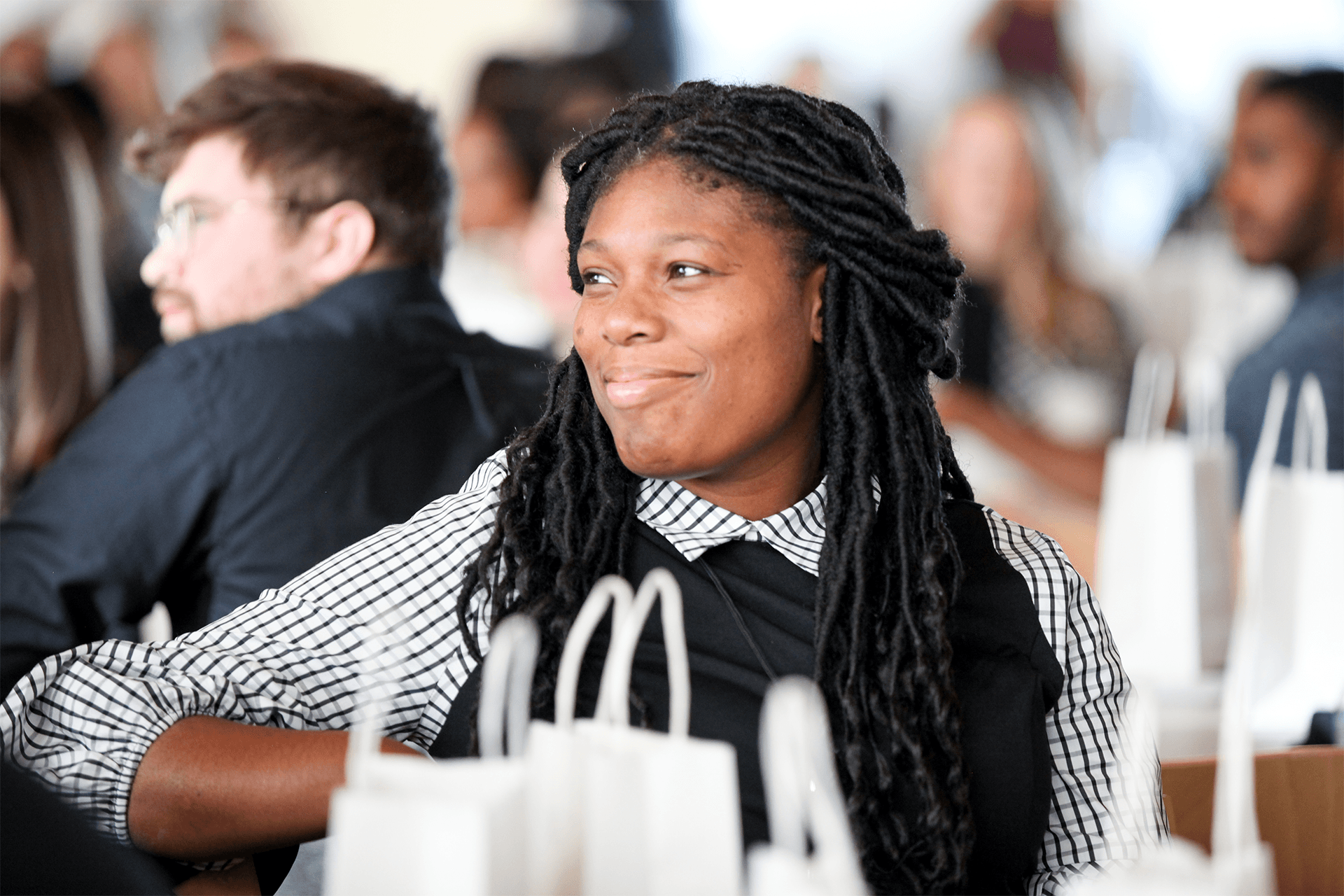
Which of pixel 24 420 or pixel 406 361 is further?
pixel 24 420

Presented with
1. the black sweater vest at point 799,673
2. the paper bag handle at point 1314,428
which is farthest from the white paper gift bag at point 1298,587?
the black sweater vest at point 799,673

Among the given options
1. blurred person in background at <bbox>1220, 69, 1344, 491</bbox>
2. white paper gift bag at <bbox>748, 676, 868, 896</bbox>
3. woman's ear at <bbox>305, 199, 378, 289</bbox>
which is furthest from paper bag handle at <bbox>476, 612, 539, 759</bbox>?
blurred person in background at <bbox>1220, 69, 1344, 491</bbox>

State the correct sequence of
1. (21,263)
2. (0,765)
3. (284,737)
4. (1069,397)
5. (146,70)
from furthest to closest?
(1069,397) → (146,70) → (21,263) → (284,737) → (0,765)

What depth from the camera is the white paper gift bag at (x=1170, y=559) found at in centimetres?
235

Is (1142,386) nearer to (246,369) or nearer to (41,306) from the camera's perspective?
(41,306)

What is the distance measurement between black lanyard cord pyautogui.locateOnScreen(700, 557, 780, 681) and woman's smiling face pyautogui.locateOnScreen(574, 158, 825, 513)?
0.10m

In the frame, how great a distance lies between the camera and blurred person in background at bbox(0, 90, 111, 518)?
3039 mm

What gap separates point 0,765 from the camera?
86cm

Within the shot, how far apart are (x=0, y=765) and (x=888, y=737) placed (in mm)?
746

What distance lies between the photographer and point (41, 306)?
3.13 metres

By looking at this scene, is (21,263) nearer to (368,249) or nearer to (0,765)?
(368,249)

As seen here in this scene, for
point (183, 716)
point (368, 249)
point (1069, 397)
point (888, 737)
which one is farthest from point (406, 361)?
point (1069, 397)

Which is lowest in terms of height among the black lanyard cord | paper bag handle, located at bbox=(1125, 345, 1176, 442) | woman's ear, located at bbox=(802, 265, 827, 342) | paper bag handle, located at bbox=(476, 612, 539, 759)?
paper bag handle, located at bbox=(476, 612, 539, 759)

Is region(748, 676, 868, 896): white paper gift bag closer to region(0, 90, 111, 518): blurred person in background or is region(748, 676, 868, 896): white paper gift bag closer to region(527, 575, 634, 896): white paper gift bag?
region(527, 575, 634, 896): white paper gift bag
